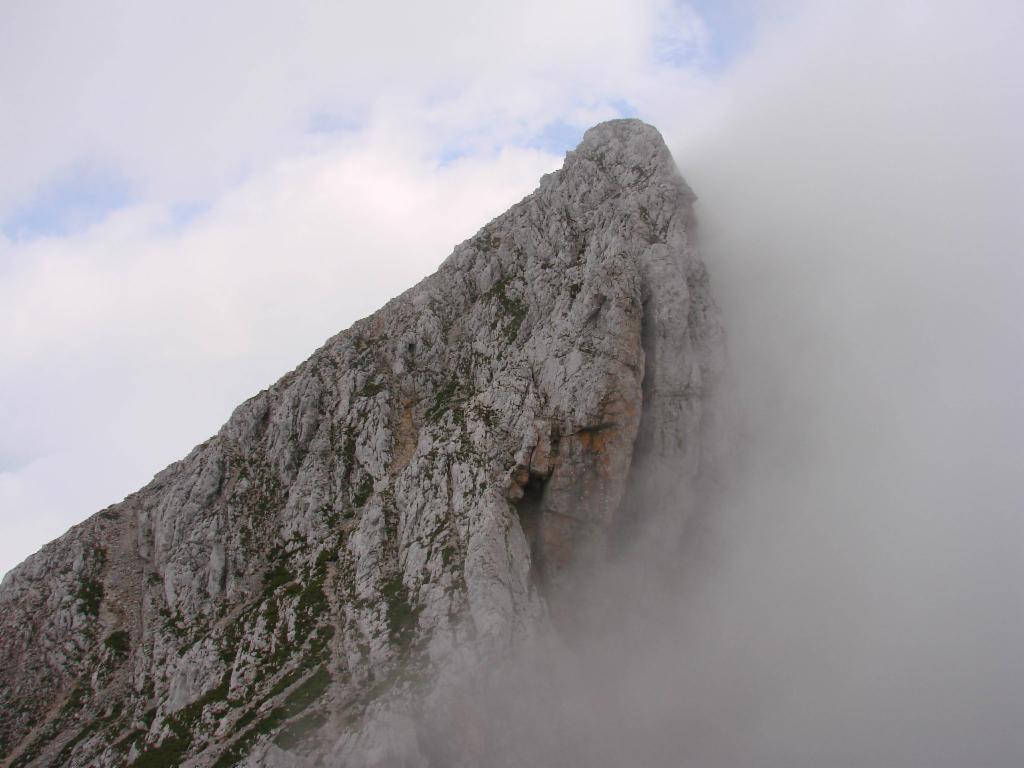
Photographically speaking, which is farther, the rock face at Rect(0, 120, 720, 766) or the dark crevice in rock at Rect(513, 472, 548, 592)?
the dark crevice in rock at Rect(513, 472, 548, 592)

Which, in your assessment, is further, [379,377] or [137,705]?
[379,377]

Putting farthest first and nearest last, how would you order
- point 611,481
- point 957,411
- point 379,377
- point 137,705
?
point 379,377
point 957,411
point 137,705
point 611,481

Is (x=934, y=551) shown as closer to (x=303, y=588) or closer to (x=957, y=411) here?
(x=957, y=411)

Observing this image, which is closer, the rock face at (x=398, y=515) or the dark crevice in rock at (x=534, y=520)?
the rock face at (x=398, y=515)

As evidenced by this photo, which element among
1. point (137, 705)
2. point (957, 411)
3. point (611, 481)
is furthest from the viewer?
point (957, 411)

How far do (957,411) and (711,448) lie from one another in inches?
971

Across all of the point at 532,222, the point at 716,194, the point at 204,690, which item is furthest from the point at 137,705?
the point at 716,194

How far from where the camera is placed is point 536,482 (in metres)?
48.5

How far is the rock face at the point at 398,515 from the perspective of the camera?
4306cm

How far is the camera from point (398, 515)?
51594 mm

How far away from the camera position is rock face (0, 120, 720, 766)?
43.1 metres

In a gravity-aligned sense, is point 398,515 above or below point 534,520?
above

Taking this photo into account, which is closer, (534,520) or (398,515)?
(534,520)

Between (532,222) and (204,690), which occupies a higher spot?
(532,222)
